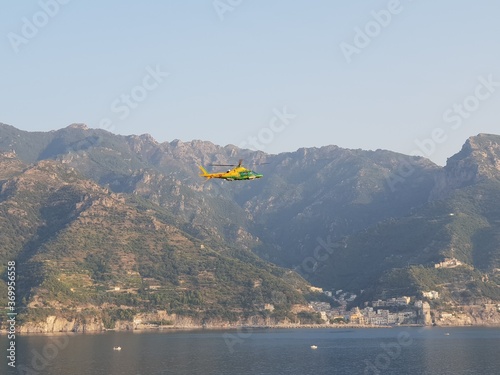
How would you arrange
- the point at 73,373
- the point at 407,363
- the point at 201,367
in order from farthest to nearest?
the point at 407,363
the point at 201,367
the point at 73,373

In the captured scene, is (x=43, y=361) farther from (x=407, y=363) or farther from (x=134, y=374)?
(x=407, y=363)

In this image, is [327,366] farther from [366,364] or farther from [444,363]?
[444,363]

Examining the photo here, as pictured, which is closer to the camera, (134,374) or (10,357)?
(134,374)

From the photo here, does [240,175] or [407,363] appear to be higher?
[240,175]

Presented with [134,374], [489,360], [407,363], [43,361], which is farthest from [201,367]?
[489,360]

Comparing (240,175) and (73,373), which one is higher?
(240,175)

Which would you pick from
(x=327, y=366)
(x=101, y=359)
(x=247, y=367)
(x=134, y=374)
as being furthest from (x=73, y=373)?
(x=327, y=366)

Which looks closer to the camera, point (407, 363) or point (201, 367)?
point (201, 367)

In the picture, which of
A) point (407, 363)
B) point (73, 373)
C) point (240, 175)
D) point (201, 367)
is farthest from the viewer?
point (407, 363)
